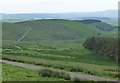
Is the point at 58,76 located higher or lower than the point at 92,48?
higher

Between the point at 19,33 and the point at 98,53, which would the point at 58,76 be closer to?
the point at 98,53

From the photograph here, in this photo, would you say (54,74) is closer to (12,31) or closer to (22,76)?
(22,76)

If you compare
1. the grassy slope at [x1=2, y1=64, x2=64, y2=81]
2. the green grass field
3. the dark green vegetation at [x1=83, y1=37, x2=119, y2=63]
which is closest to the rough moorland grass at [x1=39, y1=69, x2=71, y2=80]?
the grassy slope at [x1=2, y1=64, x2=64, y2=81]

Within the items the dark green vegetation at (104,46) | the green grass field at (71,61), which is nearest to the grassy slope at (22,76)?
the green grass field at (71,61)

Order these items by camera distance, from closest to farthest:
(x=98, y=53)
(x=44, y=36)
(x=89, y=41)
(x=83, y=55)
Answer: (x=83, y=55) → (x=98, y=53) → (x=89, y=41) → (x=44, y=36)

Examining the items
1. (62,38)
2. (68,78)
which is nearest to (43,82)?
(68,78)

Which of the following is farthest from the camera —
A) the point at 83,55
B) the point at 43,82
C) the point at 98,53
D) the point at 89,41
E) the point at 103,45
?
the point at 89,41

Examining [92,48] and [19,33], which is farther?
[19,33]

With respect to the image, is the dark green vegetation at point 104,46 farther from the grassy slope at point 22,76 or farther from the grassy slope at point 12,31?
the grassy slope at point 22,76

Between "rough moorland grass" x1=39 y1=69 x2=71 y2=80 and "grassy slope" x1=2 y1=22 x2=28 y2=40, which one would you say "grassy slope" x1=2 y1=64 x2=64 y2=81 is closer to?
"rough moorland grass" x1=39 y1=69 x2=71 y2=80
